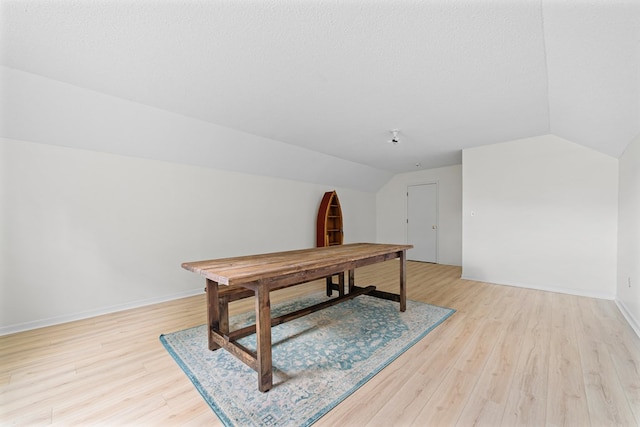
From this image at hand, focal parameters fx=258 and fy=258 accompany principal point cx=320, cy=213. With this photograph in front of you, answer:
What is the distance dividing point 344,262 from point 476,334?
1391 millimetres

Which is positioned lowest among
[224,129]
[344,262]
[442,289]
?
[442,289]

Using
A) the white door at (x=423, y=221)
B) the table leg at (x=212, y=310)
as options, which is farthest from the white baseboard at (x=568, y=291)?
the table leg at (x=212, y=310)

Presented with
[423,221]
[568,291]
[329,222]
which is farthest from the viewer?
[423,221]

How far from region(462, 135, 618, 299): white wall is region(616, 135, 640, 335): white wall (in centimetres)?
20

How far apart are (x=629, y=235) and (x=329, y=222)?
421 cm

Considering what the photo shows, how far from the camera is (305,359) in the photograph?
76.9 inches

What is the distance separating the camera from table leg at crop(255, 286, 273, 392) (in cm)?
160

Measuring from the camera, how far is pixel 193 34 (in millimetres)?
1619

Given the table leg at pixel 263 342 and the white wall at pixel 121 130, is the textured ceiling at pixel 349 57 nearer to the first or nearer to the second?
the white wall at pixel 121 130

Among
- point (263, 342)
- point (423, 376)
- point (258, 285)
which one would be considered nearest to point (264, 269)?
point (258, 285)

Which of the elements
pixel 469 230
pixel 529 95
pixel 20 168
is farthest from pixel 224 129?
pixel 469 230

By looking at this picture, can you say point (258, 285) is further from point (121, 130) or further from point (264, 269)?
point (121, 130)

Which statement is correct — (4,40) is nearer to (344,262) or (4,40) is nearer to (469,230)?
(344,262)

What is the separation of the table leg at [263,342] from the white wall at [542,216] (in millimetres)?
3939
